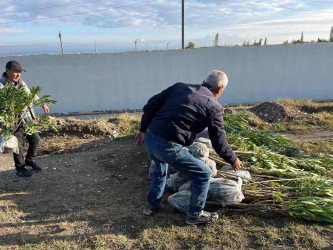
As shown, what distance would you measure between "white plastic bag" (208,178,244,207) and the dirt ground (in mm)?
497

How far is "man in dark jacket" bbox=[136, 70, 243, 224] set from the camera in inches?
107

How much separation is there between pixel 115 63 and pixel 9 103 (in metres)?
8.50

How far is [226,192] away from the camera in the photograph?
316 centimetres

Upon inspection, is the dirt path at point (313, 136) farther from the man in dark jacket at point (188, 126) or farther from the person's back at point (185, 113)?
the person's back at point (185, 113)

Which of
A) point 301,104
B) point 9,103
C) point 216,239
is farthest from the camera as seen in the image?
point 301,104

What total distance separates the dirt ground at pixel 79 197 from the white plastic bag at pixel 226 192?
50cm

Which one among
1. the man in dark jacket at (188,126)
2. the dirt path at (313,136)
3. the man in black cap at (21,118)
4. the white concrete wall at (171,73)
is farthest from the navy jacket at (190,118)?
the white concrete wall at (171,73)

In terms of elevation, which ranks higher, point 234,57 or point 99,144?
point 234,57

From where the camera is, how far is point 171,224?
3111mm

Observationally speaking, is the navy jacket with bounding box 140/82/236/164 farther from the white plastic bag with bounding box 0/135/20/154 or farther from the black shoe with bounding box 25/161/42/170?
the black shoe with bounding box 25/161/42/170

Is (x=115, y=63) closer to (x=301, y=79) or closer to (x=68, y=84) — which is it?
(x=68, y=84)

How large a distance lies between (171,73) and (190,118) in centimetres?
953

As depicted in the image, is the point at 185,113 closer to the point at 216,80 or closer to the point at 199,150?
the point at 216,80

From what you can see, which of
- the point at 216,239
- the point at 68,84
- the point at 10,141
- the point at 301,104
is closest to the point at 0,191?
the point at 10,141
